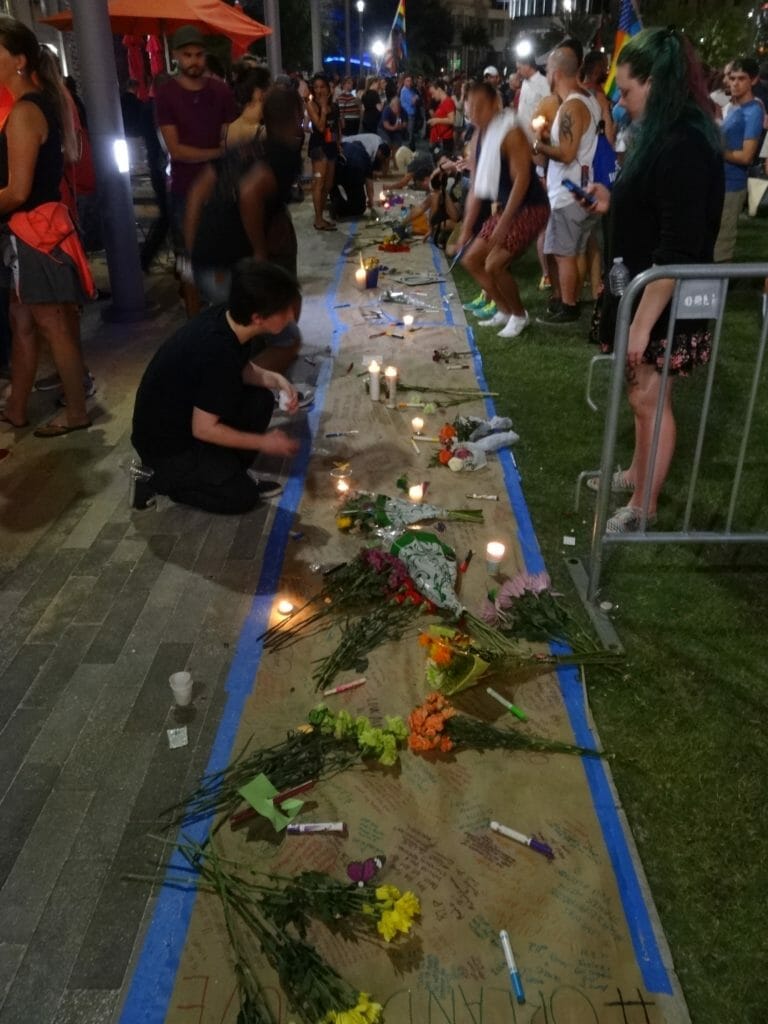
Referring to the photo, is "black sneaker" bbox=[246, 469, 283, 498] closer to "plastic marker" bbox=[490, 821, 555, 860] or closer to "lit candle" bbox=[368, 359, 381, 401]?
"lit candle" bbox=[368, 359, 381, 401]

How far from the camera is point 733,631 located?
10.6 feet

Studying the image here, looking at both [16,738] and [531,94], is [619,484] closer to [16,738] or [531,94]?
[16,738]

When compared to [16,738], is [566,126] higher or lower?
higher

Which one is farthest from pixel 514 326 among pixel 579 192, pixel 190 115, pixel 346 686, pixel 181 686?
pixel 181 686

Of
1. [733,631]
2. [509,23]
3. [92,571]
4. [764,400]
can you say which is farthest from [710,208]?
[509,23]

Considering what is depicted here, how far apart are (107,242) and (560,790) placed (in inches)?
244

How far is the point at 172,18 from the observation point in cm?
793

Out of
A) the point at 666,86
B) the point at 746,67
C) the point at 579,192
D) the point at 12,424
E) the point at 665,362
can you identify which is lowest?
the point at 12,424

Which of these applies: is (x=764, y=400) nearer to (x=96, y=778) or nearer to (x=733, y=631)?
(x=733, y=631)

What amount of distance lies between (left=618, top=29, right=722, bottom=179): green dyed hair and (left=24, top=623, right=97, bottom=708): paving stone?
9.31ft

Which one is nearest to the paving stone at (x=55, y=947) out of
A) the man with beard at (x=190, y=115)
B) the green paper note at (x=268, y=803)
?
the green paper note at (x=268, y=803)

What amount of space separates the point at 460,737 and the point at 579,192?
16.9ft

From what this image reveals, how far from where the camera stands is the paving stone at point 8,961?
2.01 m

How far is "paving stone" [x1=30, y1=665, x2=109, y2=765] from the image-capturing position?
268 centimetres
